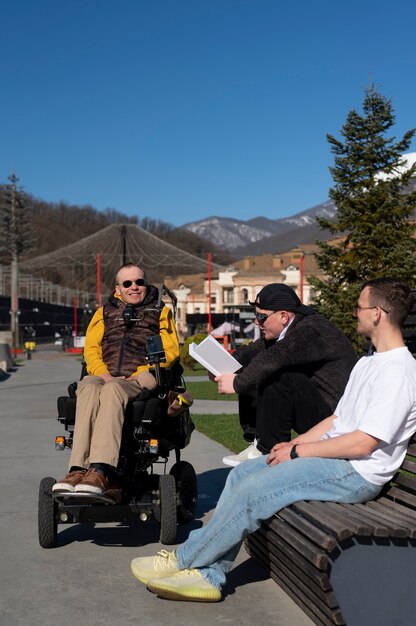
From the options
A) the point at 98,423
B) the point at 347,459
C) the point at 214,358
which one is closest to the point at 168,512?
the point at 98,423

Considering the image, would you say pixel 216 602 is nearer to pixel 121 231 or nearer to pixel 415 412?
pixel 415 412

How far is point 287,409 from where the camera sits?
5.22 m

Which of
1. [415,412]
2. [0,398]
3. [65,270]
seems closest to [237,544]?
[415,412]

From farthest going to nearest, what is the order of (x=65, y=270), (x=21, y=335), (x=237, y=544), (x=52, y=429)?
(x=65, y=270), (x=21, y=335), (x=52, y=429), (x=237, y=544)

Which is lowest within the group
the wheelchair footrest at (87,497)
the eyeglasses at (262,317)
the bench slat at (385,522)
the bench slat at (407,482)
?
the wheelchair footrest at (87,497)

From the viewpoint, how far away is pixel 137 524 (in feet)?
21.1

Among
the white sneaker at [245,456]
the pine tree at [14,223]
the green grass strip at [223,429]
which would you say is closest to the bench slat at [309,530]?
the white sneaker at [245,456]

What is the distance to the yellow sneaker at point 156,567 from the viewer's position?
15.0ft

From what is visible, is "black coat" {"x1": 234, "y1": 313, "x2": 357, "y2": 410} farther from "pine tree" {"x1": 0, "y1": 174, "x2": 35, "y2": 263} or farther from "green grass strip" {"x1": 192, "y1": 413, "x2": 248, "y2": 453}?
"pine tree" {"x1": 0, "y1": 174, "x2": 35, "y2": 263}

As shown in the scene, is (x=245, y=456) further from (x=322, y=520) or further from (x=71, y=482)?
(x=322, y=520)

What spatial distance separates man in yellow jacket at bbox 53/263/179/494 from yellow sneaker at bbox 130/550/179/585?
0.68 meters

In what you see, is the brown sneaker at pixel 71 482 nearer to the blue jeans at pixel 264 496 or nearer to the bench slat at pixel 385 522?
the blue jeans at pixel 264 496

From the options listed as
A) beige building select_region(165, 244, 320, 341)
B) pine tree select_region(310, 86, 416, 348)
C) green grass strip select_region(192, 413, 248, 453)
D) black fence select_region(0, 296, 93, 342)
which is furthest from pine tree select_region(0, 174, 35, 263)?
green grass strip select_region(192, 413, 248, 453)

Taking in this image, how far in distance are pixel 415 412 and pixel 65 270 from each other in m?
183
